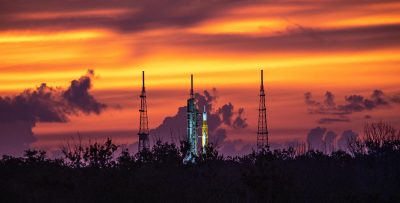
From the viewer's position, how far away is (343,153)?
87.3 m

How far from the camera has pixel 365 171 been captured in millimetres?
74438

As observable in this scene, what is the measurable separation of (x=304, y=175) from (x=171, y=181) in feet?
47.9

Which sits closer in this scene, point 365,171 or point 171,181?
point 171,181

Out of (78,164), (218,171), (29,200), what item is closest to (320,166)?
(218,171)

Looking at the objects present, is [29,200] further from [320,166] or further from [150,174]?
[320,166]

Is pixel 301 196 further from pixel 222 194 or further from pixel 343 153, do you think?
pixel 343 153

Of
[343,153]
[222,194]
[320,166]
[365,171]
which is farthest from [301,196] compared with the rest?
[343,153]

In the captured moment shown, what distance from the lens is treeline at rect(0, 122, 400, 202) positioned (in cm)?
5412

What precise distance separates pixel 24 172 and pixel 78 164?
5938mm

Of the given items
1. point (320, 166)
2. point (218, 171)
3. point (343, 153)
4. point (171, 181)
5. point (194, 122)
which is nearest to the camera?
point (171, 181)

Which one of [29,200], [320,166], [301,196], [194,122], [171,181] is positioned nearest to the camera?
[29,200]

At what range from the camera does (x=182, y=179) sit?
6275cm

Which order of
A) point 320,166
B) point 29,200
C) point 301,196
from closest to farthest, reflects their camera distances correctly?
point 29,200 → point 301,196 → point 320,166

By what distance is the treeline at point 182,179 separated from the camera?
178 feet
